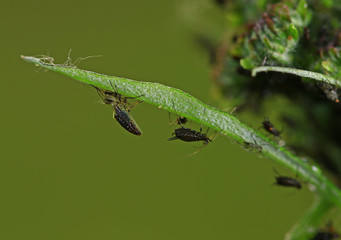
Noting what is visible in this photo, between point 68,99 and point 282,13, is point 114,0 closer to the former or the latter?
point 68,99

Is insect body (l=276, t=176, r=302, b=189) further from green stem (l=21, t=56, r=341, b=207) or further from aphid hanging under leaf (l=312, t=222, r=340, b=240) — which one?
green stem (l=21, t=56, r=341, b=207)

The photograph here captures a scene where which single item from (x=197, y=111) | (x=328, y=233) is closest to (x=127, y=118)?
(x=197, y=111)

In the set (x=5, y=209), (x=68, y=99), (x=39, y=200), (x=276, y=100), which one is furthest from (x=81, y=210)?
(x=276, y=100)

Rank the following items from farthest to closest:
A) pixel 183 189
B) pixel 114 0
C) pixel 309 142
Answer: pixel 114 0
pixel 183 189
pixel 309 142

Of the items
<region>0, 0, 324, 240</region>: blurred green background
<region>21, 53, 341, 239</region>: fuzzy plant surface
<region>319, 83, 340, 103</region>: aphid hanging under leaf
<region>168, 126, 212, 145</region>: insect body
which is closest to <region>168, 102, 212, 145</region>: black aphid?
<region>168, 126, 212, 145</region>: insect body

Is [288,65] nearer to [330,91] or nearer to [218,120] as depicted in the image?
[330,91]

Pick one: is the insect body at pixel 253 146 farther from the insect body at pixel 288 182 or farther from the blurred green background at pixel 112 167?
the blurred green background at pixel 112 167
